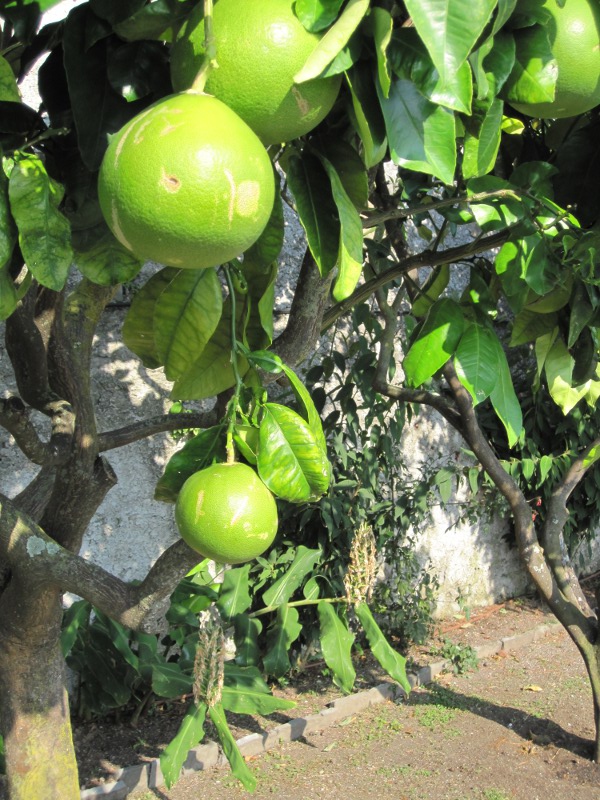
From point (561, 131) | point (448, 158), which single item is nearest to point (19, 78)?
point (448, 158)

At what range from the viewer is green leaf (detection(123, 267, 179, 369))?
113 centimetres

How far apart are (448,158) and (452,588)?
5.22 metres

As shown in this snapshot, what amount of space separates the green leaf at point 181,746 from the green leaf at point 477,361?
179 centimetres

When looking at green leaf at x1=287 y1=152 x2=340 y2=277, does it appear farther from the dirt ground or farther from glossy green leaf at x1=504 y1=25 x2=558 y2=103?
the dirt ground

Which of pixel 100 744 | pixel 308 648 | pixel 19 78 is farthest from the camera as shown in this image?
pixel 308 648

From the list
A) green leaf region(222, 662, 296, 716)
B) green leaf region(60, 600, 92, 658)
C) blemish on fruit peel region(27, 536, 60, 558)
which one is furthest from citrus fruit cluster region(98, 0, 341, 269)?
green leaf region(60, 600, 92, 658)

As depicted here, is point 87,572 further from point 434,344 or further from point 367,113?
point 367,113

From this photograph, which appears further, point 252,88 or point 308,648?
point 308,648

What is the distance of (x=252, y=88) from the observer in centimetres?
69

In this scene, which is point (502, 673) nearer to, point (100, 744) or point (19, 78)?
point (100, 744)

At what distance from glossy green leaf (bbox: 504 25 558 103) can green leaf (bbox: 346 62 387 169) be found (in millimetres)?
204

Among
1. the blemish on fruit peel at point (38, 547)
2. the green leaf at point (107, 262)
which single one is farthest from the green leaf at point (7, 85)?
the blemish on fruit peel at point (38, 547)

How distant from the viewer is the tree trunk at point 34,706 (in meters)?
1.78

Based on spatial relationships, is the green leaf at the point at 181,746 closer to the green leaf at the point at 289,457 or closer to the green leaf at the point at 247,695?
the green leaf at the point at 247,695
